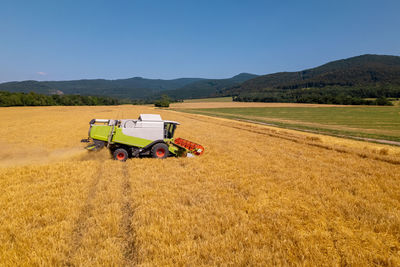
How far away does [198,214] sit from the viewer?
5168 millimetres

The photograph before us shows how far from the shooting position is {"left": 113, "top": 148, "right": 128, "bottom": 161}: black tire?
10.5 meters

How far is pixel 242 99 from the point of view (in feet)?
384

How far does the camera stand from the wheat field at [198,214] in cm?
386

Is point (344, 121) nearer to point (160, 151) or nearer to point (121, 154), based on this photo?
point (160, 151)

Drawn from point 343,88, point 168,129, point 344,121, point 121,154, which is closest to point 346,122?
point 344,121

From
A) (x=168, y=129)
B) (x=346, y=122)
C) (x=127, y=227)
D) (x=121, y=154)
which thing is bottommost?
(x=346, y=122)

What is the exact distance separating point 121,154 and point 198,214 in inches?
271

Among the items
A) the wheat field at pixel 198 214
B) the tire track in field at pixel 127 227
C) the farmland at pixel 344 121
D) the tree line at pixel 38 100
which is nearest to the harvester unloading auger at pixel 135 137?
the wheat field at pixel 198 214

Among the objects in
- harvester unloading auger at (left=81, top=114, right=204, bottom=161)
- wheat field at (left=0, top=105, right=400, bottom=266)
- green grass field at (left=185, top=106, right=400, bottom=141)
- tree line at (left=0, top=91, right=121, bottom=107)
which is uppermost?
tree line at (left=0, top=91, right=121, bottom=107)

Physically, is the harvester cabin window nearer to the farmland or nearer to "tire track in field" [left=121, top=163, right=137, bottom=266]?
"tire track in field" [left=121, top=163, right=137, bottom=266]

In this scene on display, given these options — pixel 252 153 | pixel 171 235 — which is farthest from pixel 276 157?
pixel 171 235

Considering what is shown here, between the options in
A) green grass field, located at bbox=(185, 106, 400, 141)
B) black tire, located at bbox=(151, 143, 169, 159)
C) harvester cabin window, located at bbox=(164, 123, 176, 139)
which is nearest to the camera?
black tire, located at bbox=(151, 143, 169, 159)

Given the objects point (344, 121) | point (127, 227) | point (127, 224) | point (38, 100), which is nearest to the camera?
point (127, 227)

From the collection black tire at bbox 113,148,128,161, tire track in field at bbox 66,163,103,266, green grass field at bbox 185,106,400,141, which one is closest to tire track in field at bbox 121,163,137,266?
tire track in field at bbox 66,163,103,266
